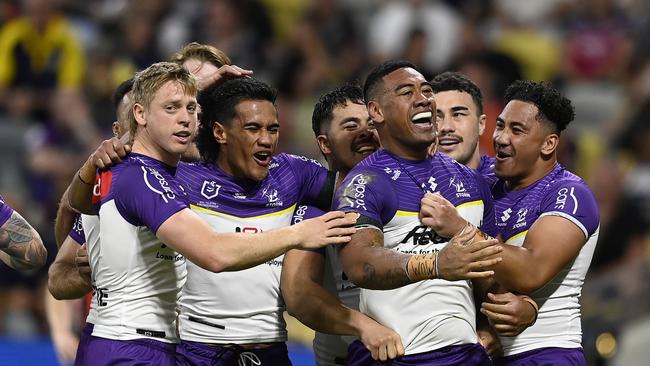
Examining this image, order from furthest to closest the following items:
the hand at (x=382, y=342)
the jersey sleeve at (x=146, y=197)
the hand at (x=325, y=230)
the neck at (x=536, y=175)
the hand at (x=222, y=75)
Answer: the hand at (x=222, y=75) → the neck at (x=536, y=175) → the hand at (x=382, y=342) → the jersey sleeve at (x=146, y=197) → the hand at (x=325, y=230)

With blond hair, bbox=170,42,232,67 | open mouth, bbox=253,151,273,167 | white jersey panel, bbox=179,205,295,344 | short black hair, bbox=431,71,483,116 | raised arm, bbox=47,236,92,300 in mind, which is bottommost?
white jersey panel, bbox=179,205,295,344

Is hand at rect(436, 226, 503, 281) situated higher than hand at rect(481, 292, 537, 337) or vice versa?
hand at rect(436, 226, 503, 281)

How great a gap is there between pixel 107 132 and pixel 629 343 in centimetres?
604

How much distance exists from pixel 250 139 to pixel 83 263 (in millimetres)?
1164

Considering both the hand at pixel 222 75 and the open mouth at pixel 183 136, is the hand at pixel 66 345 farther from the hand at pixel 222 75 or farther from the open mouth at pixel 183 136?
the open mouth at pixel 183 136

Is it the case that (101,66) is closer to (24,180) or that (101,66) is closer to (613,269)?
(24,180)

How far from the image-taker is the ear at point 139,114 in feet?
20.2

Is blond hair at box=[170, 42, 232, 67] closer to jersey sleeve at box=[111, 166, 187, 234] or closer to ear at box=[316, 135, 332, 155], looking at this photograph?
ear at box=[316, 135, 332, 155]

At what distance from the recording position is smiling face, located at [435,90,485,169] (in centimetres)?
724

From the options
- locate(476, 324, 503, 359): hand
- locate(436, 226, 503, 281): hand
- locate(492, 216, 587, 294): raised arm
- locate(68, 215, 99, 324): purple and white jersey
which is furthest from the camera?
locate(476, 324, 503, 359): hand

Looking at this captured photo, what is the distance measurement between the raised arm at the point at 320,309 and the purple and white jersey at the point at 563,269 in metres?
0.82

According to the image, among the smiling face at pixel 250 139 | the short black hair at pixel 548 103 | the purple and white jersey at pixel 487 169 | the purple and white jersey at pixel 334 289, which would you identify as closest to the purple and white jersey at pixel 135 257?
the smiling face at pixel 250 139

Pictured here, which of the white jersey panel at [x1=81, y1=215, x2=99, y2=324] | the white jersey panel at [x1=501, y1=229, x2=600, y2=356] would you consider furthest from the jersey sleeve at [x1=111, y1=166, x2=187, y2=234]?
the white jersey panel at [x1=501, y1=229, x2=600, y2=356]

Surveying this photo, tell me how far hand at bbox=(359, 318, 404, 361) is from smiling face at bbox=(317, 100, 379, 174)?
4.00ft
